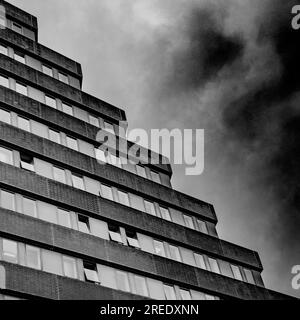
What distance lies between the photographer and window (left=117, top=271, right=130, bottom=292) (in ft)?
96.2

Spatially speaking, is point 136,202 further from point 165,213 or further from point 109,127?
point 109,127

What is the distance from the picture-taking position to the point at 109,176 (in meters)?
36.4

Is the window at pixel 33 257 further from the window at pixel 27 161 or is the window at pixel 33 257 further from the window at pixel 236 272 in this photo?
the window at pixel 236 272

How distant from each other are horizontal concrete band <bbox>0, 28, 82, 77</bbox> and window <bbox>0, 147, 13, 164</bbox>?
1316cm

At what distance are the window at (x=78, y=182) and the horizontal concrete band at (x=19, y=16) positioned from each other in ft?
59.6

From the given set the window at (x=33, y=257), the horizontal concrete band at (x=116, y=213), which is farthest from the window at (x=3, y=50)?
the window at (x=33, y=257)

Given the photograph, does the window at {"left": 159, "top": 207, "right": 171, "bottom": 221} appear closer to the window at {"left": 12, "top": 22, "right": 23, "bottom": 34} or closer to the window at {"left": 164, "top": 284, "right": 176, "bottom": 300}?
the window at {"left": 164, "top": 284, "right": 176, "bottom": 300}

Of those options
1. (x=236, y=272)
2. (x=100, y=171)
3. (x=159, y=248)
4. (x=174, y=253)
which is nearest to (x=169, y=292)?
(x=159, y=248)

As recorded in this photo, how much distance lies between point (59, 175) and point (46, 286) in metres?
9.57

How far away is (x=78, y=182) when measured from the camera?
3425 cm

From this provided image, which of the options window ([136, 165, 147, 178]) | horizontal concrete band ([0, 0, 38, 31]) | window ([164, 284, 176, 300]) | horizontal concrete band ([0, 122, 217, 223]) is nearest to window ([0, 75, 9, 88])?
horizontal concrete band ([0, 122, 217, 223])
